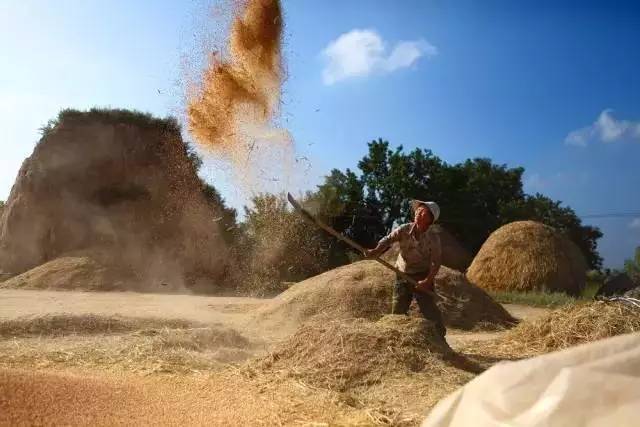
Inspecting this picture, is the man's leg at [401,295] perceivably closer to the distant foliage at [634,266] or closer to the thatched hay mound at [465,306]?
the thatched hay mound at [465,306]

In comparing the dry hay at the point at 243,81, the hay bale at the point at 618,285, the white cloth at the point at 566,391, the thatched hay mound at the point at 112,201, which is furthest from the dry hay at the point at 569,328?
Answer: the thatched hay mound at the point at 112,201

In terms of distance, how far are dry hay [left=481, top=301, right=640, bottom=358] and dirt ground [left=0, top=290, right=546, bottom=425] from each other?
10.5 feet

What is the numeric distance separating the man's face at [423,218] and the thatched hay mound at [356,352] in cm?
114

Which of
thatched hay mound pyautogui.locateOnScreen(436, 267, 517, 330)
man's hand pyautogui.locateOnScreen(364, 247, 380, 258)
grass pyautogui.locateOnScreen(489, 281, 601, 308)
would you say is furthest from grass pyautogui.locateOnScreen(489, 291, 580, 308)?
man's hand pyautogui.locateOnScreen(364, 247, 380, 258)

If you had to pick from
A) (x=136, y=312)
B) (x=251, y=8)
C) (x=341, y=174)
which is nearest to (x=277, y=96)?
(x=251, y=8)

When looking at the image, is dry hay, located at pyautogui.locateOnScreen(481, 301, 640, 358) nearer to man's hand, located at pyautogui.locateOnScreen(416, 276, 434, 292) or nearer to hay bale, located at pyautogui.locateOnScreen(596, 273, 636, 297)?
man's hand, located at pyautogui.locateOnScreen(416, 276, 434, 292)

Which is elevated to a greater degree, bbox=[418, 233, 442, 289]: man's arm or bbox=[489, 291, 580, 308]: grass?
bbox=[418, 233, 442, 289]: man's arm

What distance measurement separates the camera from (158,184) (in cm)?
1781

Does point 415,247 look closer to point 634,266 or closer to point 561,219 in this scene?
point 634,266

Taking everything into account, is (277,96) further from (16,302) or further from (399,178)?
(399,178)

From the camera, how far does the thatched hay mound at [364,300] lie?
841 cm

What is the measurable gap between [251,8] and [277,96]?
4.69 feet

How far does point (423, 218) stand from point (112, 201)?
549 inches

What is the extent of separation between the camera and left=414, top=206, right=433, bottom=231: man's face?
6102 mm
